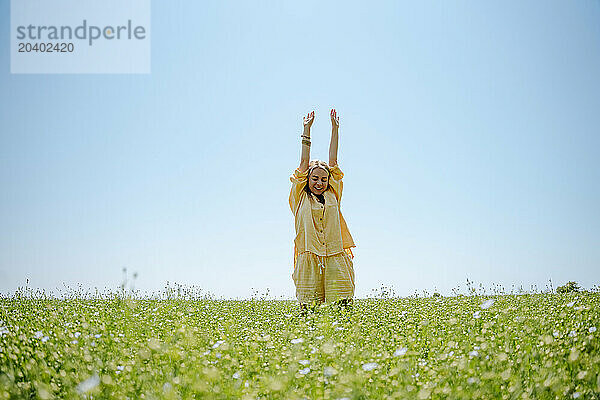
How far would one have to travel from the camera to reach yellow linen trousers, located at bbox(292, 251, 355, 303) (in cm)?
836

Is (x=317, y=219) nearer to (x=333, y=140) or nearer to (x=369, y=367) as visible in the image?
(x=333, y=140)

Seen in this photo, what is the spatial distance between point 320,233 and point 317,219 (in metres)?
0.24

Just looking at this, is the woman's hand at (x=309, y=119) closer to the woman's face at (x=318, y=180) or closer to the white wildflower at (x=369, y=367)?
the woman's face at (x=318, y=180)

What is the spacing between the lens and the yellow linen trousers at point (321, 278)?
8.36 metres

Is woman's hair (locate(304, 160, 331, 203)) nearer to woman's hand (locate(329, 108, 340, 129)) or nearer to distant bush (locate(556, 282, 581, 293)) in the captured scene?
woman's hand (locate(329, 108, 340, 129))

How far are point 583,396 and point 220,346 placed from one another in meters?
2.99

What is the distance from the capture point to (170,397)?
3541mm

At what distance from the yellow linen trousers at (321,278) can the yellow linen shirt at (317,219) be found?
0.47 feet

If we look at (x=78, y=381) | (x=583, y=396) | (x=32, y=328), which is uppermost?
(x=32, y=328)

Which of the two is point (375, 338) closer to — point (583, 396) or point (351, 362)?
point (351, 362)

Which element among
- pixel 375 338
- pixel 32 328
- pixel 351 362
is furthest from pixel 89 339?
pixel 375 338

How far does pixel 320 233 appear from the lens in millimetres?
8633

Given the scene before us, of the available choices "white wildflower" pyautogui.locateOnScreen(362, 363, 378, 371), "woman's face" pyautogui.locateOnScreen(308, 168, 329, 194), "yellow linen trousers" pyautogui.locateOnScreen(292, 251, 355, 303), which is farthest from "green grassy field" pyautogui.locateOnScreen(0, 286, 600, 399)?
"woman's face" pyautogui.locateOnScreen(308, 168, 329, 194)

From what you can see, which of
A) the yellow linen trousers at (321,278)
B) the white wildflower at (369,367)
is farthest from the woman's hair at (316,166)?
the white wildflower at (369,367)
